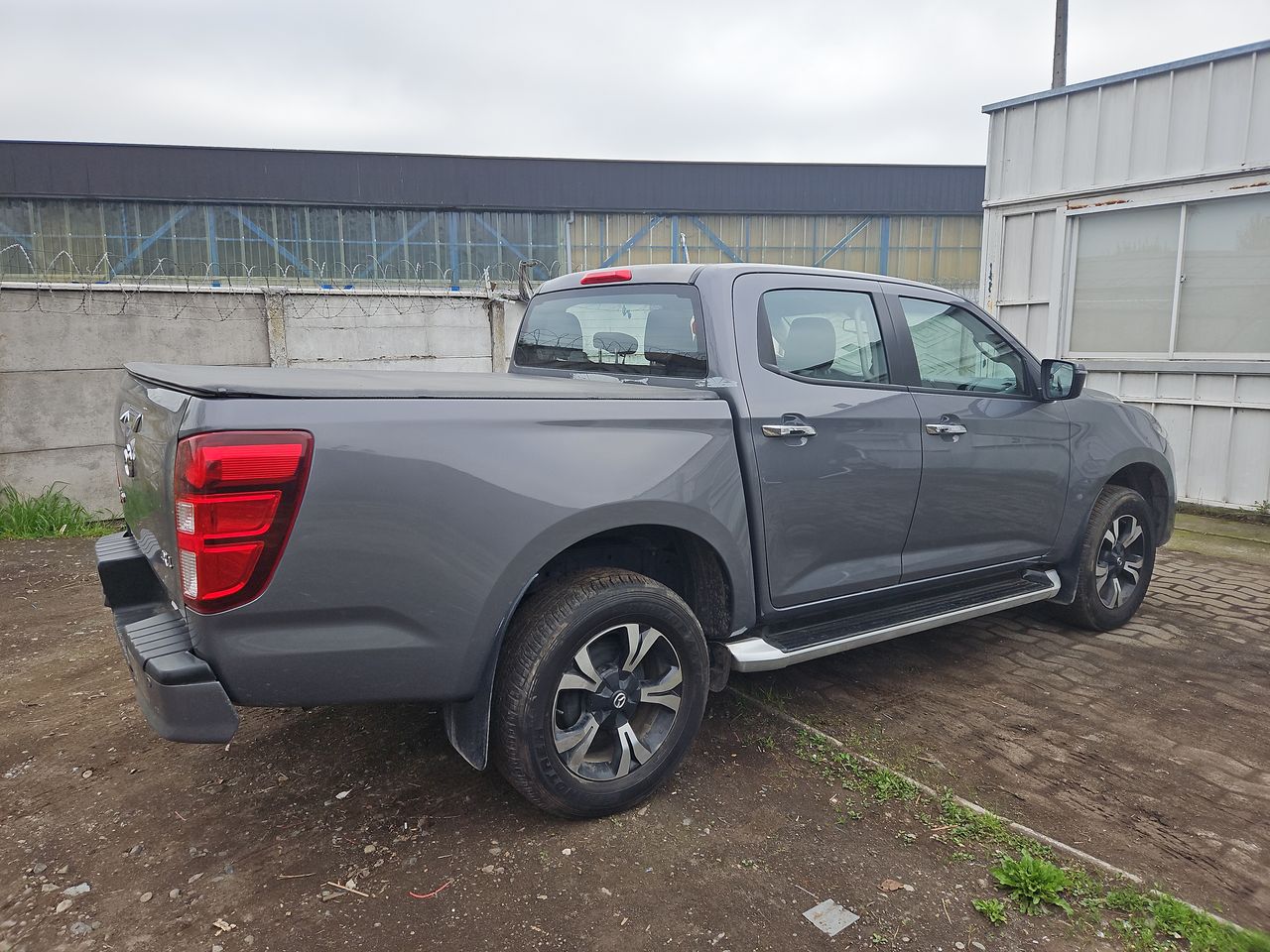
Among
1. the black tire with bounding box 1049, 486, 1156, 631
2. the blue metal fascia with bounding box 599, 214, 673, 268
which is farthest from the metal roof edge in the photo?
the blue metal fascia with bounding box 599, 214, 673, 268

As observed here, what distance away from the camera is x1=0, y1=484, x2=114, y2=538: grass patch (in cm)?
696

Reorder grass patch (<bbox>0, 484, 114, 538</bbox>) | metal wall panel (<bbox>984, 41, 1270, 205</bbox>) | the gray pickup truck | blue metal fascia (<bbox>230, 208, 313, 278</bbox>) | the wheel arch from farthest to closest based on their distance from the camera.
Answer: blue metal fascia (<bbox>230, 208, 313, 278</bbox>) < metal wall panel (<bbox>984, 41, 1270, 205</bbox>) < grass patch (<bbox>0, 484, 114, 538</bbox>) < the wheel arch < the gray pickup truck

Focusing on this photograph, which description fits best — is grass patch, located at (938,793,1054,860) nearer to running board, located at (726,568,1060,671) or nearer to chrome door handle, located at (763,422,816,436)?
running board, located at (726,568,1060,671)

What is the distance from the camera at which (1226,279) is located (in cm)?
766

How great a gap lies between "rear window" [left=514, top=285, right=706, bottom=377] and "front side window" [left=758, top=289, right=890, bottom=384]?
11.6 inches

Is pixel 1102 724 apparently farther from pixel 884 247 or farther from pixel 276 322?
pixel 884 247

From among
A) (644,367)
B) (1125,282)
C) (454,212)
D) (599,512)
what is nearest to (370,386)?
(599,512)

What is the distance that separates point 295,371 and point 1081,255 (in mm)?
8102

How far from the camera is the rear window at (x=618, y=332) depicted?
3439 mm

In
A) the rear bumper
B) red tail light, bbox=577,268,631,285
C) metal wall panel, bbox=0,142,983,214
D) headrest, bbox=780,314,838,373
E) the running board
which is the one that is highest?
metal wall panel, bbox=0,142,983,214

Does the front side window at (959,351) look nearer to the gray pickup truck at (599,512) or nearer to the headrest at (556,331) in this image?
the gray pickup truck at (599,512)

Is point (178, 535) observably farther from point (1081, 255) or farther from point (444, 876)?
point (1081, 255)

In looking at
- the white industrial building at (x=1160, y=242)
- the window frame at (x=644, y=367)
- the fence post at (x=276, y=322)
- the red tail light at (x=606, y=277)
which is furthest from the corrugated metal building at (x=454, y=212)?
the red tail light at (x=606, y=277)

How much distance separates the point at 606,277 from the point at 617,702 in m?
1.91
